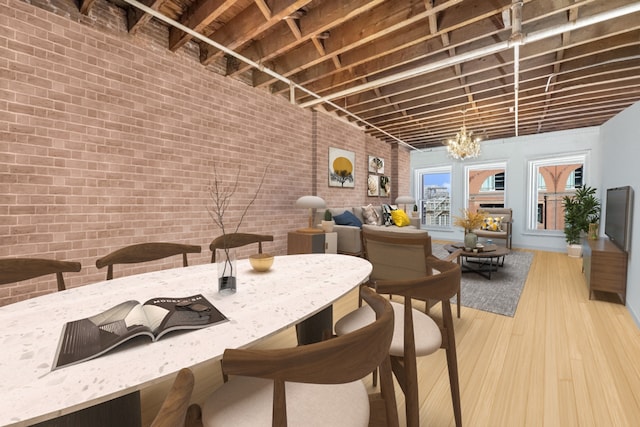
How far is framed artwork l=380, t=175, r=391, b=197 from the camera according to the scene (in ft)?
23.5

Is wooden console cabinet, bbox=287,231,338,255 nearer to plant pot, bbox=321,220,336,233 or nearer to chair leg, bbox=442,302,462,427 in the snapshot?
plant pot, bbox=321,220,336,233

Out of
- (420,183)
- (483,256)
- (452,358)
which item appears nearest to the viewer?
(452,358)

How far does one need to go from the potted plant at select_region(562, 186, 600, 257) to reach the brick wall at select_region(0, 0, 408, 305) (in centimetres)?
583

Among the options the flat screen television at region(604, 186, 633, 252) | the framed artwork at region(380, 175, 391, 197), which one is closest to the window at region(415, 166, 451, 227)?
the framed artwork at region(380, 175, 391, 197)

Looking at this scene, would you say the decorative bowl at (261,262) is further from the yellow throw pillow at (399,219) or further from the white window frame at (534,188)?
the white window frame at (534,188)

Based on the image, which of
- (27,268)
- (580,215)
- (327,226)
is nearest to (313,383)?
(27,268)

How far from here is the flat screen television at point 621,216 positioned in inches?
114

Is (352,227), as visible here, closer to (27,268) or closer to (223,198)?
(223,198)

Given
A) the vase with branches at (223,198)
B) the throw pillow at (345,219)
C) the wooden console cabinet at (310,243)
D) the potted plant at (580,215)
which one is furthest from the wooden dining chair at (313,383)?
the potted plant at (580,215)

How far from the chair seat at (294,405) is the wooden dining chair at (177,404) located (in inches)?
13.8

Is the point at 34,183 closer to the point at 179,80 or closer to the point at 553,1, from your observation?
the point at 179,80

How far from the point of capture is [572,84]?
156 inches

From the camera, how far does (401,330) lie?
1.29 m

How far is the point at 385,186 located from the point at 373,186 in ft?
2.04
